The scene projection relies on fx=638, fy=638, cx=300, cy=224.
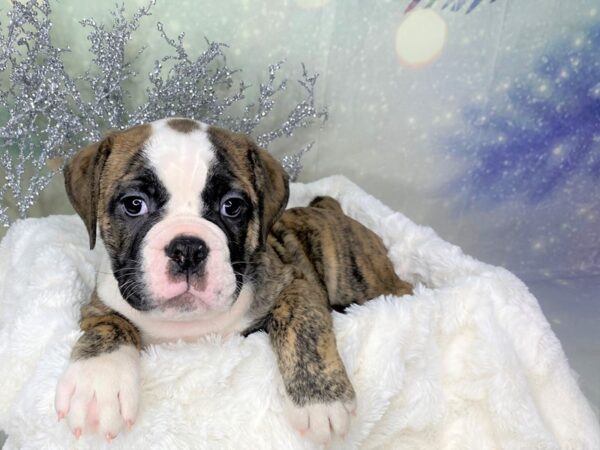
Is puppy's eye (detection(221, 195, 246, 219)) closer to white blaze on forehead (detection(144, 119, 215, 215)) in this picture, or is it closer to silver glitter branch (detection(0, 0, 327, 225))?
white blaze on forehead (detection(144, 119, 215, 215))

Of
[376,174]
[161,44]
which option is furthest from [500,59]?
[161,44]

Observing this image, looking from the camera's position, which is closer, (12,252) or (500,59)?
(12,252)

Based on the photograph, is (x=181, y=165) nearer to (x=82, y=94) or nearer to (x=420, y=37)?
(x=82, y=94)

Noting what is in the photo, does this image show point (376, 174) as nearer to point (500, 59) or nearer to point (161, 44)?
point (500, 59)

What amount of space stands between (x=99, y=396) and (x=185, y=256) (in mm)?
385

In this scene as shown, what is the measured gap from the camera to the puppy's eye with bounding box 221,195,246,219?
180 centimetres

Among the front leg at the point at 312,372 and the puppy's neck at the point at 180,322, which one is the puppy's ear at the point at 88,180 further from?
the front leg at the point at 312,372

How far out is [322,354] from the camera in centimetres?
168

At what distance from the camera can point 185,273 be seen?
159 centimetres

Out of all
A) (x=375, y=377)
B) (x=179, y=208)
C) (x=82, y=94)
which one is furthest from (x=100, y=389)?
(x=82, y=94)

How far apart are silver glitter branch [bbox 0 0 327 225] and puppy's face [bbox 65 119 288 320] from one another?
2.87ft

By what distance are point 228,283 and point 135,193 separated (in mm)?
370

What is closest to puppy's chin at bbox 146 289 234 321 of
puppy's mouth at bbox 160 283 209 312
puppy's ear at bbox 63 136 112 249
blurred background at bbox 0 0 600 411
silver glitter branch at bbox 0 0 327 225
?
puppy's mouth at bbox 160 283 209 312

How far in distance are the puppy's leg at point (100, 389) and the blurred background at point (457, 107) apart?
1816mm
